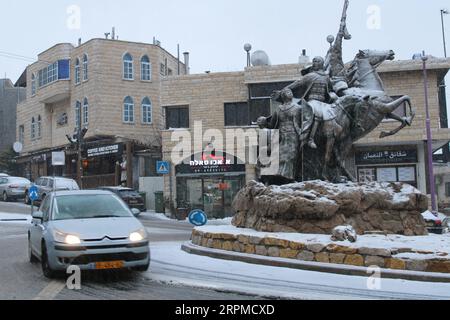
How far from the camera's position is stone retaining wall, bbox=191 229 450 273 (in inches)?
341

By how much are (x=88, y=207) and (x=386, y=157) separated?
2460 centimetres

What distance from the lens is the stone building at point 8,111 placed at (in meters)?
60.9

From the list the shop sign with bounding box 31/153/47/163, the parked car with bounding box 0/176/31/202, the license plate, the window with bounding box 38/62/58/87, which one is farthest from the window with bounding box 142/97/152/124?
the license plate

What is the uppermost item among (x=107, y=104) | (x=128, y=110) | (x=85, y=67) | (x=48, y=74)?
(x=48, y=74)

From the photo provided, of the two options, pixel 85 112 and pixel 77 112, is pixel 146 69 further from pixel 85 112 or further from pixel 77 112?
pixel 77 112

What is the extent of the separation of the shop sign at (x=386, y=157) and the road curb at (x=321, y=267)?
21734 mm

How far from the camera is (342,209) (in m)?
11.4

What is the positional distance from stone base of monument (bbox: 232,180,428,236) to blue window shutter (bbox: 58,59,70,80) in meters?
32.7

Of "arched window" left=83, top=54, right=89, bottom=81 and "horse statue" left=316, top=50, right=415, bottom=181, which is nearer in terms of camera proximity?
"horse statue" left=316, top=50, right=415, bottom=181

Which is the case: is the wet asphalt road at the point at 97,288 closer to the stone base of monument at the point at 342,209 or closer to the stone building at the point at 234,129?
the stone base of monument at the point at 342,209

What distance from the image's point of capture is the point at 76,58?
132 ft

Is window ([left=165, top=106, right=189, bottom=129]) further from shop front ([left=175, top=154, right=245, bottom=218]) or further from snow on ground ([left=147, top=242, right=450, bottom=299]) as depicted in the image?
snow on ground ([left=147, top=242, right=450, bottom=299])

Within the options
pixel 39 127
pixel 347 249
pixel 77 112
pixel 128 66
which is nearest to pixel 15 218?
pixel 77 112
